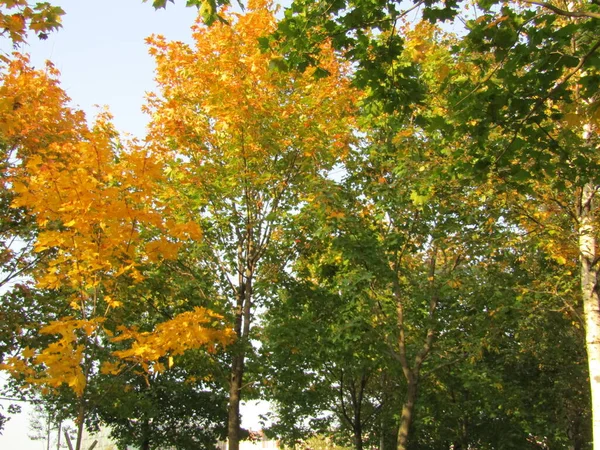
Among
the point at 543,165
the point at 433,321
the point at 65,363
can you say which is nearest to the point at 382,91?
the point at 543,165

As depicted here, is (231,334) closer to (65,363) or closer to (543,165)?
(65,363)

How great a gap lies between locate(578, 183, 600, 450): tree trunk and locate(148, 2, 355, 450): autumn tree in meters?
4.76

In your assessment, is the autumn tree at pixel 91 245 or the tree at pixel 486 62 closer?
the tree at pixel 486 62

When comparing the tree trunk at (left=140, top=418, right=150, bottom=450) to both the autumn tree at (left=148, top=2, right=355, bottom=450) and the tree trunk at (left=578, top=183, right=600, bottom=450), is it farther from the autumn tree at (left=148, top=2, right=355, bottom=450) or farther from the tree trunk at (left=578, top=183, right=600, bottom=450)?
the tree trunk at (left=578, top=183, right=600, bottom=450)

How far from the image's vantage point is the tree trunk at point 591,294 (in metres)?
7.72

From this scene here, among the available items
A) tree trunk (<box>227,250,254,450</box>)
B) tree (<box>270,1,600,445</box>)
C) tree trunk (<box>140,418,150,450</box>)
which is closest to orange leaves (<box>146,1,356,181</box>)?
tree trunk (<box>227,250,254,450</box>)

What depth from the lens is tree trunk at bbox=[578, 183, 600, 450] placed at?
304 inches

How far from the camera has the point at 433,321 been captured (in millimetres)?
11797

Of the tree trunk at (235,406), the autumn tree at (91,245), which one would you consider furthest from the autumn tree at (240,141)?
the autumn tree at (91,245)

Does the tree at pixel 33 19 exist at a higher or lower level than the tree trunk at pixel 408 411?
higher

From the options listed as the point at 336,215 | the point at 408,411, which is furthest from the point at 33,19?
the point at 408,411

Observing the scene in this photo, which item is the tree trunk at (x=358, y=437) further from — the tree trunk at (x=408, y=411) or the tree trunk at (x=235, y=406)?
the tree trunk at (x=235, y=406)

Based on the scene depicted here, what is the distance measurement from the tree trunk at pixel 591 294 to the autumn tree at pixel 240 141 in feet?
15.6

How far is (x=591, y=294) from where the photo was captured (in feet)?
27.9
